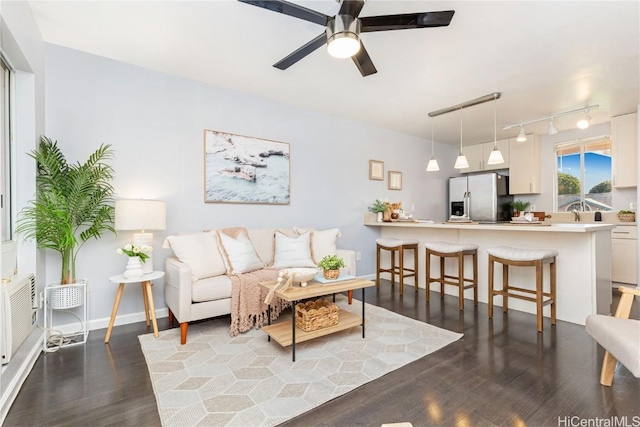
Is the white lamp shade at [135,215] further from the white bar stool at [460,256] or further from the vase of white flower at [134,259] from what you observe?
the white bar stool at [460,256]

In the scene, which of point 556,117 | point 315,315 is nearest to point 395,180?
point 556,117

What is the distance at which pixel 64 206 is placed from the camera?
241cm

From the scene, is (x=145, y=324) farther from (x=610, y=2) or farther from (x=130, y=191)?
(x=610, y=2)

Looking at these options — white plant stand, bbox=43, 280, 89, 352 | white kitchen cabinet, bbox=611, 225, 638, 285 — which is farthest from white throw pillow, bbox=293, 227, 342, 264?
white kitchen cabinet, bbox=611, 225, 638, 285

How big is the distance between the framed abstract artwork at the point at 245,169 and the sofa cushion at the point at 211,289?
1.14 m

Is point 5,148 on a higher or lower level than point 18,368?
higher

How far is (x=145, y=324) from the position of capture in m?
2.91

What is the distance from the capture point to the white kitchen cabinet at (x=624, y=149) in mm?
4228

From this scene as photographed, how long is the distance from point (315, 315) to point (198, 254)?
48.0 inches

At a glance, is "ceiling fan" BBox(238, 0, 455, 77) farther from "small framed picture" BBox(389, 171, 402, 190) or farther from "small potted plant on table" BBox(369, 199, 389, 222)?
"small framed picture" BBox(389, 171, 402, 190)

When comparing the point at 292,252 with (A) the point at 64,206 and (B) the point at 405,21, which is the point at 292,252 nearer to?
(A) the point at 64,206

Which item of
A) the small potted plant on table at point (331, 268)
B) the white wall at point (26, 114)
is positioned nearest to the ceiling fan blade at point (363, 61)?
the small potted plant on table at point (331, 268)

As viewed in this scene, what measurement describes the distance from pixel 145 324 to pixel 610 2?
453 cm

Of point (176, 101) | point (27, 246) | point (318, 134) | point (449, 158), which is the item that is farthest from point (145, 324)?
point (449, 158)
